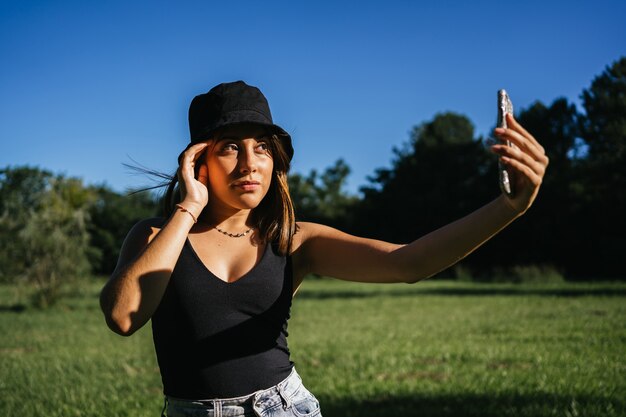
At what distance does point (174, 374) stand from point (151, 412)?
3649 millimetres

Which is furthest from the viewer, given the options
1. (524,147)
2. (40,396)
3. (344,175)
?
(344,175)

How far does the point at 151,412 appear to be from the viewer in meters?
5.29

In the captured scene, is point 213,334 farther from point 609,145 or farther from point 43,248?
point 609,145

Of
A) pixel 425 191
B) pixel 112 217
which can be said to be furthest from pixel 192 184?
pixel 112 217

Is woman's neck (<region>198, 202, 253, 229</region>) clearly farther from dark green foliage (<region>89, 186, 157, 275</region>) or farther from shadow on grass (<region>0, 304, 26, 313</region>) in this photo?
dark green foliage (<region>89, 186, 157, 275</region>)

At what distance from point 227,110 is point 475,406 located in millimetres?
4080

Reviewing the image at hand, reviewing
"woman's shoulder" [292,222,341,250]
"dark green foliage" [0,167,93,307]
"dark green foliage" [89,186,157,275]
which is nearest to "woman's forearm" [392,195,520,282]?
→ "woman's shoulder" [292,222,341,250]

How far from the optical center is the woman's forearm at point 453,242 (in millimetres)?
1875

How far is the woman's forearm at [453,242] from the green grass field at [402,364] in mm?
3311

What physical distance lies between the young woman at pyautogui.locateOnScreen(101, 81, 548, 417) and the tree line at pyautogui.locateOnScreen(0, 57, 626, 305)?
758mm

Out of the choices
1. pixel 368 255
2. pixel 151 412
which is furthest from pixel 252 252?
pixel 151 412

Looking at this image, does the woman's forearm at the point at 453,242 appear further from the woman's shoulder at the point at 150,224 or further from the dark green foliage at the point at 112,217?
the dark green foliage at the point at 112,217

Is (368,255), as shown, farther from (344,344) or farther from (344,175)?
(344,175)

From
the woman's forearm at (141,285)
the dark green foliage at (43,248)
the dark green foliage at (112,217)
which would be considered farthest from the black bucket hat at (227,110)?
the dark green foliage at (112,217)
